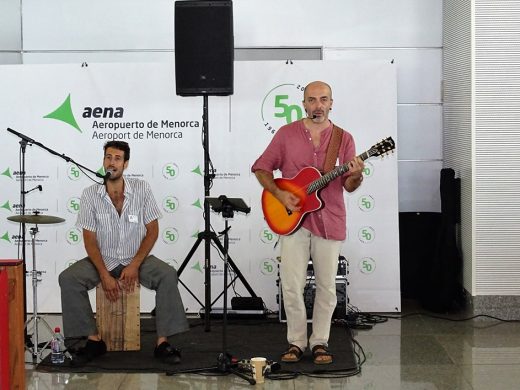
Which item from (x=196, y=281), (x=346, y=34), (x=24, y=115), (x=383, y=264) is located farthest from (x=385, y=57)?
(x=24, y=115)

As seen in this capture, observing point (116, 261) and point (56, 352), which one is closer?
point (56, 352)

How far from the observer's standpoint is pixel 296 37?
6.77 meters

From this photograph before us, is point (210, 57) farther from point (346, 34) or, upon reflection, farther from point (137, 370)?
point (137, 370)

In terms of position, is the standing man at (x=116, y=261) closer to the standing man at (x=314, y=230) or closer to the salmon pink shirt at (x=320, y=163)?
the standing man at (x=314, y=230)

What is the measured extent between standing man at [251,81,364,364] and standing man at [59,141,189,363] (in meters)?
0.72

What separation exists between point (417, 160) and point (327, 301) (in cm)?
247

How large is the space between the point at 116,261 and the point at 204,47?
5.46ft

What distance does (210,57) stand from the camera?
5688mm

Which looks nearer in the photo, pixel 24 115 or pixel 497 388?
pixel 497 388

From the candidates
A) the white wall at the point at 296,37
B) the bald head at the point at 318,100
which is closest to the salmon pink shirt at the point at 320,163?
the bald head at the point at 318,100

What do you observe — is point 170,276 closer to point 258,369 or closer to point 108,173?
point 108,173

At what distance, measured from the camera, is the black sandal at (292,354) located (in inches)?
187

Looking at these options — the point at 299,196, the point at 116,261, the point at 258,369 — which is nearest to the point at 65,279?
the point at 116,261

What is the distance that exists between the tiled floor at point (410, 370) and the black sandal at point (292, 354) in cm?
26
